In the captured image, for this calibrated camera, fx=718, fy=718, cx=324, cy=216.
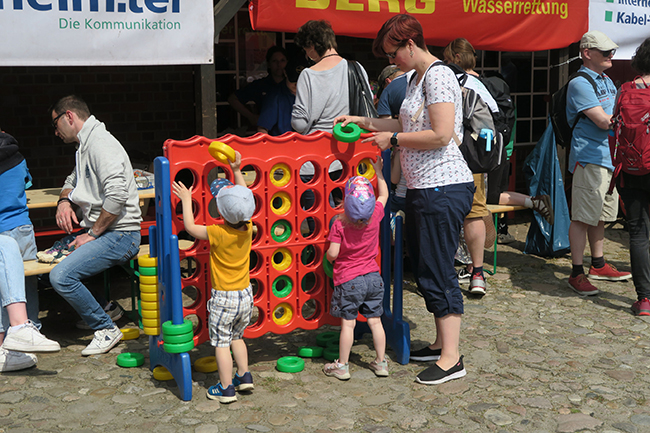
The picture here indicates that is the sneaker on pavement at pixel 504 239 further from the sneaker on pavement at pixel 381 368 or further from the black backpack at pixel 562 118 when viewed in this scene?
the sneaker on pavement at pixel 381 368

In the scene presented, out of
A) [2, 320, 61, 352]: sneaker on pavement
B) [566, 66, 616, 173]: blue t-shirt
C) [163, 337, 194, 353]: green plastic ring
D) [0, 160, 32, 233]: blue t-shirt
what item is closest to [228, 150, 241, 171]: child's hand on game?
[163, 337, 194, 353]: green plastic ring

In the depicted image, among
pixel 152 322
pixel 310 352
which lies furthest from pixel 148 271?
pixel 310 352

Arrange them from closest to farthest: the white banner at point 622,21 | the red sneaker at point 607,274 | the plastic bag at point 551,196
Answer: the red sneaker at point 607,274 → the plastic bag at point 551,196 → the white banner at point 622,21

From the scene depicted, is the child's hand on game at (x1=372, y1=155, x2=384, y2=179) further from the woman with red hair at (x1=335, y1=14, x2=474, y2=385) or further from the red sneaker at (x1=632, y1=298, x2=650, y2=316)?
the red sneaker at (x1=632, y1=298, x2=650, y2=316)

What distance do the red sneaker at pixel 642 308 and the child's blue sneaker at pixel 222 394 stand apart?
3036 millimetres

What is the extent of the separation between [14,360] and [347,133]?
91.7 inches

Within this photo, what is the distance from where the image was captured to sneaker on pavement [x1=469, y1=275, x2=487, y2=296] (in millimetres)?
5570

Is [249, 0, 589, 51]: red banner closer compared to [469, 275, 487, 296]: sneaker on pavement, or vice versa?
[249, 0, 589, 51]: red banner

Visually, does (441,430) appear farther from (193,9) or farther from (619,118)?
(193,9)

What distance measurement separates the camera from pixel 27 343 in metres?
4.00

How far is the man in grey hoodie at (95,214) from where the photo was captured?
4.39 m

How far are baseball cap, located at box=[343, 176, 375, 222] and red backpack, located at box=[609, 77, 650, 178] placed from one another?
83.3 inches

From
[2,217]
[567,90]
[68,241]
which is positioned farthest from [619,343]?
[2,217]

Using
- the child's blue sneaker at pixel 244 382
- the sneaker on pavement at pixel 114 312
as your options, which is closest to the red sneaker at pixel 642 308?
the child's blue sneaker at pixel 244 382
